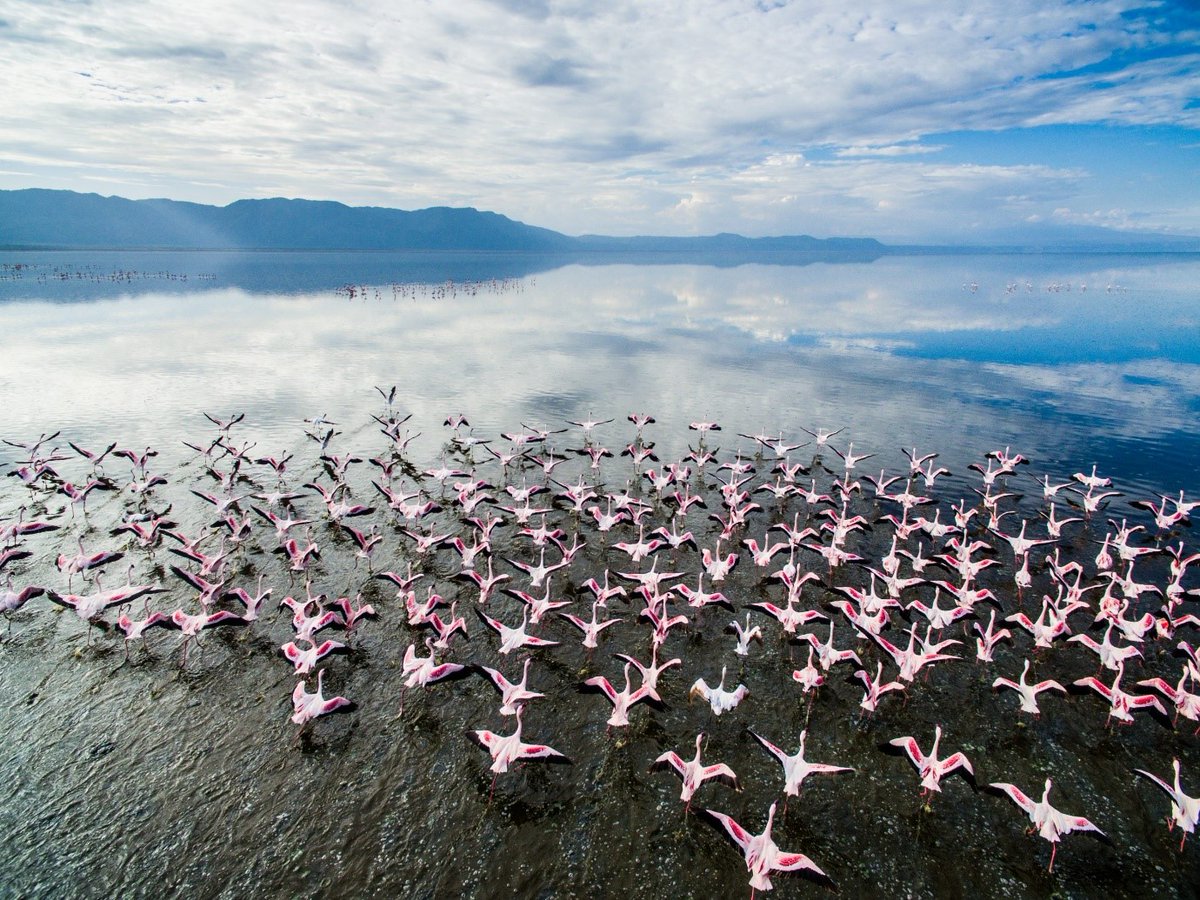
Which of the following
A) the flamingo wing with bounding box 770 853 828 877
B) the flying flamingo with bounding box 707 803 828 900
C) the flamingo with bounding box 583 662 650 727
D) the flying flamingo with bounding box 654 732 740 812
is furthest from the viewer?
the flamingo with bounding box 583 662 650 727

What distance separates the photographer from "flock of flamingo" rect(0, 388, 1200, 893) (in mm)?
10109

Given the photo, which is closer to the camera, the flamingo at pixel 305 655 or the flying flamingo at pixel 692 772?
the flying flamingo at pixel 692 772

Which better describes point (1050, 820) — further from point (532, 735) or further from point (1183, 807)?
point (532, 735)

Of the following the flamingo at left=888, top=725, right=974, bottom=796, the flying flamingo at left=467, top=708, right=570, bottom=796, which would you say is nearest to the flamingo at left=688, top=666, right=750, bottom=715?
the flamingo at left=888, top=725, right=974, bottom=796

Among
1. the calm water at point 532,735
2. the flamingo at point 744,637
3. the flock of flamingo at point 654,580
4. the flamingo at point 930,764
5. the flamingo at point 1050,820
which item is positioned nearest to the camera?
the flamingo at point 1050,820

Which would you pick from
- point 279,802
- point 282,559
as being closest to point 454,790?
point 279,802

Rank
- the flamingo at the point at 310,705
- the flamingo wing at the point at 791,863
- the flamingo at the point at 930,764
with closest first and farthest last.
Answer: the flamingo wing at the point at 791,863 < the flamingo at the point at 930,764 < the flamingo at the point at 310,705

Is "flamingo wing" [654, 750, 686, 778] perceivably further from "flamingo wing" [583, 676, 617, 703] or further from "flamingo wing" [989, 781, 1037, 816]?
"flamingo wing" [989, 781, 1037, 816]

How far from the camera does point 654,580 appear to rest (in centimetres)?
1297

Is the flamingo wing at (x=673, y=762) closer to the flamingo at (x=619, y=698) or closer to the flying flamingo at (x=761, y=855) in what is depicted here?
the flying flamingo at (x=761, y=855)

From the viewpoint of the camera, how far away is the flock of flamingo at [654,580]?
1011 cm

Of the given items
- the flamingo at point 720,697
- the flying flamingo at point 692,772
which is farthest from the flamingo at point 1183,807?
the flying flamingo at point 692,772

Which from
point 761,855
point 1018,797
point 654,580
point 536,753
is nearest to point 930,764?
point 1018,797

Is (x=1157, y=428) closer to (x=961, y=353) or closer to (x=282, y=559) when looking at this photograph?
(x=961, y=353)
